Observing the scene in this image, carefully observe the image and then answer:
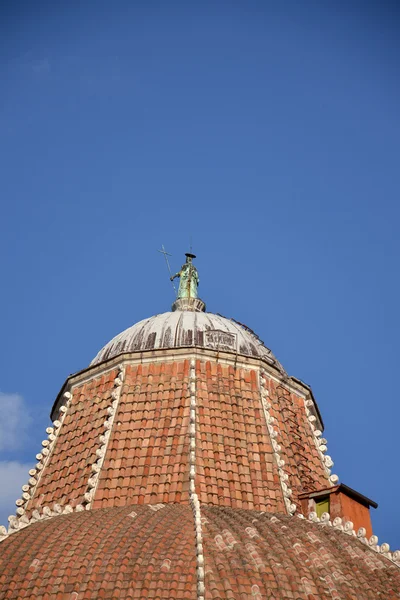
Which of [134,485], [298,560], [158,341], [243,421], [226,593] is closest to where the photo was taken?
[226,593]

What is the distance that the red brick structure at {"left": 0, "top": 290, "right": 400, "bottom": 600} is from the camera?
66.3ft

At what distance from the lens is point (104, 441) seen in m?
27.0

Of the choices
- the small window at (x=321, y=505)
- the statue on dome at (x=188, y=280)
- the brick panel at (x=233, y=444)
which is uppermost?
the statue on dome at (x=188, y=280)

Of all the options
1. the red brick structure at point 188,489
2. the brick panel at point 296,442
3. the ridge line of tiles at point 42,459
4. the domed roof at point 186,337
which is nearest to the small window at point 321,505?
the red brick structure at point 188,489

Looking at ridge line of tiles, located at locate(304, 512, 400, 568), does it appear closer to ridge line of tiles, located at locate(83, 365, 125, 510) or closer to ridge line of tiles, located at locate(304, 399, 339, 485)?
ridge line of tiles, located at locate(304, 399, 339, 485)

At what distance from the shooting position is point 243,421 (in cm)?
2783

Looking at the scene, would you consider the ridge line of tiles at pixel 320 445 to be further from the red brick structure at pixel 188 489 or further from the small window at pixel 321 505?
the small window at pixel 321 505

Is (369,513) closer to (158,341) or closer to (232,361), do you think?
(232,361)

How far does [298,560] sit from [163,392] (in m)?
8.64

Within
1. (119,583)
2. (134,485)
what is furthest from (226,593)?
(134,485)

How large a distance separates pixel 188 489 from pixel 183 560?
4.82 metres

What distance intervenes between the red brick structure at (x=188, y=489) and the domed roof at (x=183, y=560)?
34mm

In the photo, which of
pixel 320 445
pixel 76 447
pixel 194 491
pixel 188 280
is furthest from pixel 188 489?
pixel 188 280

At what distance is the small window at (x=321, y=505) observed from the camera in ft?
85.1
